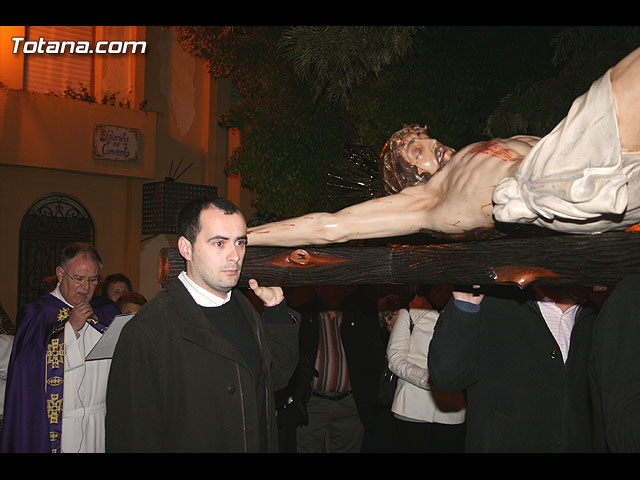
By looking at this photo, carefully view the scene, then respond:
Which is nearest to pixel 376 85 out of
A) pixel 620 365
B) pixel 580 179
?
pixel 580 179

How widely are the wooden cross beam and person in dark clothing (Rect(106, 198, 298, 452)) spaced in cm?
22

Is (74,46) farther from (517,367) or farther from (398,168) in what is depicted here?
(517,367)

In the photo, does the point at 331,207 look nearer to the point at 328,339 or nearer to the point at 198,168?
the point at 328,339

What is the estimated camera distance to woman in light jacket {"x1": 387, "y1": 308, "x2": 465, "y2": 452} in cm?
500

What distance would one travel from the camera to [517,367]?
10.3 feet

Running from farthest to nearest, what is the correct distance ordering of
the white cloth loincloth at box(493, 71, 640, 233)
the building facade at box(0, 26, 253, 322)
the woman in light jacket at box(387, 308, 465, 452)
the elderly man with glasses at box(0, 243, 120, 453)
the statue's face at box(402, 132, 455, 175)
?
the building facade at box(0, 26, 253, 322), the woman in light jacket at box(387, 308, 465, 452), the elderly man with glasses at box(0, 243, 120, 453), the statue's face at box(402, 132, 455, 175), the white cloth loincloth at box(493, 71, 640, 233)

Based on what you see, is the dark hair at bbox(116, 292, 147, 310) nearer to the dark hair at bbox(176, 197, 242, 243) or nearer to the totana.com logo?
the dark hair at bbox(176, 197, 242, 243)

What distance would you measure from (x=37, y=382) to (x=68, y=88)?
25.4 feet

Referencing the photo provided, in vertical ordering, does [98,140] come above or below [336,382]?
above

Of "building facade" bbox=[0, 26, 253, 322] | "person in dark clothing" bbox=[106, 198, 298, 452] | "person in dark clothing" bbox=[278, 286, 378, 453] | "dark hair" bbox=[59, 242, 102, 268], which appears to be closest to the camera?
"person in dark clothing" bbox=[106, 198, 298, 452]

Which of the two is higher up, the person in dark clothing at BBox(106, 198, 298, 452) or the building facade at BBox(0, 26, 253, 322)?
the building facade at BBox(0, 26, 253, 322)

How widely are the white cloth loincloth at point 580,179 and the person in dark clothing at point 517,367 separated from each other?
27.5 inches

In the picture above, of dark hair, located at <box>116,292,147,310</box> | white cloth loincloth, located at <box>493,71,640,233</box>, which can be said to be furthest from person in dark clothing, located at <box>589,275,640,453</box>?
dark hair, located at <box>116,292,147,310</box>

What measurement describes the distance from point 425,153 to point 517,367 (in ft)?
3.61
